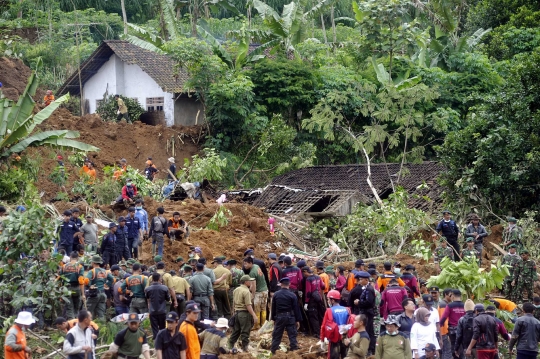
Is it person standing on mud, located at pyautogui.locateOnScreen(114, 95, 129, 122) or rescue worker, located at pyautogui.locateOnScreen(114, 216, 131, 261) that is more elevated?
person standing on mud, located at pyautogui.locateOnScreen(114, 95, 129, 122)

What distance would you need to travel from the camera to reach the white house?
35.7 m

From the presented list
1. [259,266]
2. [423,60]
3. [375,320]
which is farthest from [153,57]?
[375,320]

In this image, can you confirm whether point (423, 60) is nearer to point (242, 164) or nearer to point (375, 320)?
point (242, 164)

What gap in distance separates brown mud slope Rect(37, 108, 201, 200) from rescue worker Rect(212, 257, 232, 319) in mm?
12844

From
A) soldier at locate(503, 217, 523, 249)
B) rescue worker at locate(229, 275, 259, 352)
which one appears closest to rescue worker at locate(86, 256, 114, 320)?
rescue worker at locate(229, 275, 259, 352)

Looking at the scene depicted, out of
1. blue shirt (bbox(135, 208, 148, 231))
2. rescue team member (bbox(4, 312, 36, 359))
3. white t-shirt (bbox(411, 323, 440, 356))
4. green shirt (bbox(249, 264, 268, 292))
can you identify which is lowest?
white t-shirt (bbox(411, 323, 440, 356))

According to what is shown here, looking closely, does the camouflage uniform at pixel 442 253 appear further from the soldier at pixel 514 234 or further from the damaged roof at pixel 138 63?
the damaged roof at pixel 138 63

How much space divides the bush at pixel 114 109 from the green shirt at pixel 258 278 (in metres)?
19.6

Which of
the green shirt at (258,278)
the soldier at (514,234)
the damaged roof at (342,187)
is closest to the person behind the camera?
the green shirt at (258,278)

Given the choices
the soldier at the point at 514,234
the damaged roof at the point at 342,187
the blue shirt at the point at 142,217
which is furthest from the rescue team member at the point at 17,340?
the damaged roof at the point at 342,187

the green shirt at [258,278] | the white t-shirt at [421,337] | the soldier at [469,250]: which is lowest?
the white t-shirt at [421,337]

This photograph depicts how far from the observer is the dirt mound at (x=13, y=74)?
31.9 meters

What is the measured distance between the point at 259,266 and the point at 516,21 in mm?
24088

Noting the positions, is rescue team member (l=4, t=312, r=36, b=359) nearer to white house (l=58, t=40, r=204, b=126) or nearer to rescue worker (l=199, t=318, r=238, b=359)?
rescue worker (l=199, t=318, r=238, b=359)
